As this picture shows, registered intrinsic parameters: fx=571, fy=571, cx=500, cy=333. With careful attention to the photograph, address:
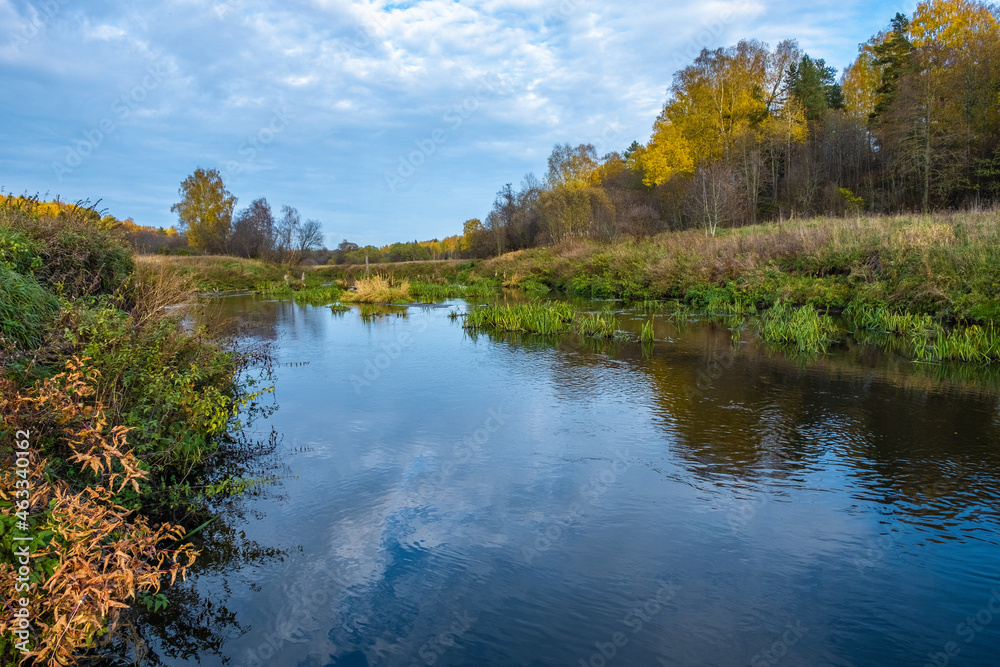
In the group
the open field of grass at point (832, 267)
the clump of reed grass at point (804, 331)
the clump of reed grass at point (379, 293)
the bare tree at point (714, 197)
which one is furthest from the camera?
the bare tree at point (714, 197)

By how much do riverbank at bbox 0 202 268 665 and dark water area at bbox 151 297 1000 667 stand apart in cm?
70

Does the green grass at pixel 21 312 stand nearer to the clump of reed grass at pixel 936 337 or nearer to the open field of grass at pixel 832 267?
the clump of reed grass at pixel 936 337

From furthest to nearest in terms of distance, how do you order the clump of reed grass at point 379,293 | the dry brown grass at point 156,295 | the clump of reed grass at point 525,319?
1. the clump of reed grass at point 379,293
2. the clump of reed grass at point 525,319
3. the dry brown grass at point 156,295

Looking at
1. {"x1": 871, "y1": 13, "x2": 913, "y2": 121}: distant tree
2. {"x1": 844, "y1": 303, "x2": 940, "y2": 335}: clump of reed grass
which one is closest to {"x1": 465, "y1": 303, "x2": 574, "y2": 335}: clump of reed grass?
{"x1": 844, "y1": 303, "x2": 940, "y2": 335}: clump of reed grass

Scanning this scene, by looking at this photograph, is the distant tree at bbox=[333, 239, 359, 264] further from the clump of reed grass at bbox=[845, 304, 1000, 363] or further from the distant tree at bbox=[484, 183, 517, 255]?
the clump of reed grass at bbox=[845, 304, 1000, 363]

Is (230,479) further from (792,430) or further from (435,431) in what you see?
(792,430)

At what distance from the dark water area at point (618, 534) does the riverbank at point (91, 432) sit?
0.70 meters

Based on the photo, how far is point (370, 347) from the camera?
13766mm

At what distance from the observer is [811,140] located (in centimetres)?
3756

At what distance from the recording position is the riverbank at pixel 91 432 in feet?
8.75

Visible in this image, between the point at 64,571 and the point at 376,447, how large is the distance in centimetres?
404

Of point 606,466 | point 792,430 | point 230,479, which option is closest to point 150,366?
point 230,479

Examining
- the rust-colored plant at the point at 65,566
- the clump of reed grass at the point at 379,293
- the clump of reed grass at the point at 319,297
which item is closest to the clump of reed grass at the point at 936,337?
the rust-colored plant at the point at 65,566

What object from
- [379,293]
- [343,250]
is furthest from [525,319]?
[343,250]
